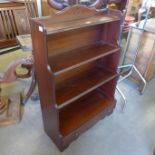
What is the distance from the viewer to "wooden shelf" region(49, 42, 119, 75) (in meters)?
1.07

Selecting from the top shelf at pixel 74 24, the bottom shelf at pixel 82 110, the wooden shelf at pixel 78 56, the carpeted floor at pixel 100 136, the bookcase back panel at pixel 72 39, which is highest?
the top shelf at pixel 74 24

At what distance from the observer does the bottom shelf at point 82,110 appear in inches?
56.4

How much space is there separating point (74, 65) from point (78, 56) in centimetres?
16

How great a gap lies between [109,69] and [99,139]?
0.76 metres

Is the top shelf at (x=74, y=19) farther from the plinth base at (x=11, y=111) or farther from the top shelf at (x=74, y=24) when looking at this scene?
the plinth base at (x=11, y=111)

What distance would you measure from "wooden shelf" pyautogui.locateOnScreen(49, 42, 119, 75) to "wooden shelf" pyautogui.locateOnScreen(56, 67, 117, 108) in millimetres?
296

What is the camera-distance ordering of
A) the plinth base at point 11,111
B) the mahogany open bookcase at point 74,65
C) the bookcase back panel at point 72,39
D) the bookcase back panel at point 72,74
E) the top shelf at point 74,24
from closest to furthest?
the top shelf at point 74,24 < the mahogany open bookcase at point 74,65 < the bookcase back panel at point 72,39 < the bookcase back panel at point 72,74 < the plinth base at point 11,111

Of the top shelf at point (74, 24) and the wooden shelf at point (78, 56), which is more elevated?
the top shelf at point (74, 24)

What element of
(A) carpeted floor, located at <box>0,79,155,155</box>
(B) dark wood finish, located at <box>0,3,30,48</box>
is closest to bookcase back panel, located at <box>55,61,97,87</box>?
(A) carpeted floor, located at <box>0,79,155,155</box>

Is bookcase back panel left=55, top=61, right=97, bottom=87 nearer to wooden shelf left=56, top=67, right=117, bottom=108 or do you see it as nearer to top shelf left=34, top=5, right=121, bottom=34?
wooden shelf left=56, top=67, right=117, bottom=108

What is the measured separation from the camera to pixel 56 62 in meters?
1.12

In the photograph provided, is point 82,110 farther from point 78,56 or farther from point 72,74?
point 78,56

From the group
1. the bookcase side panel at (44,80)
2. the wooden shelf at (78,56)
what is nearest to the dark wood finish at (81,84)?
the bookcase side panel at (44,80)

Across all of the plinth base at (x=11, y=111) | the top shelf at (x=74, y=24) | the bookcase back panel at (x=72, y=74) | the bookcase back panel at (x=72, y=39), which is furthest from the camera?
the plinth base at (x=11, y=111)
